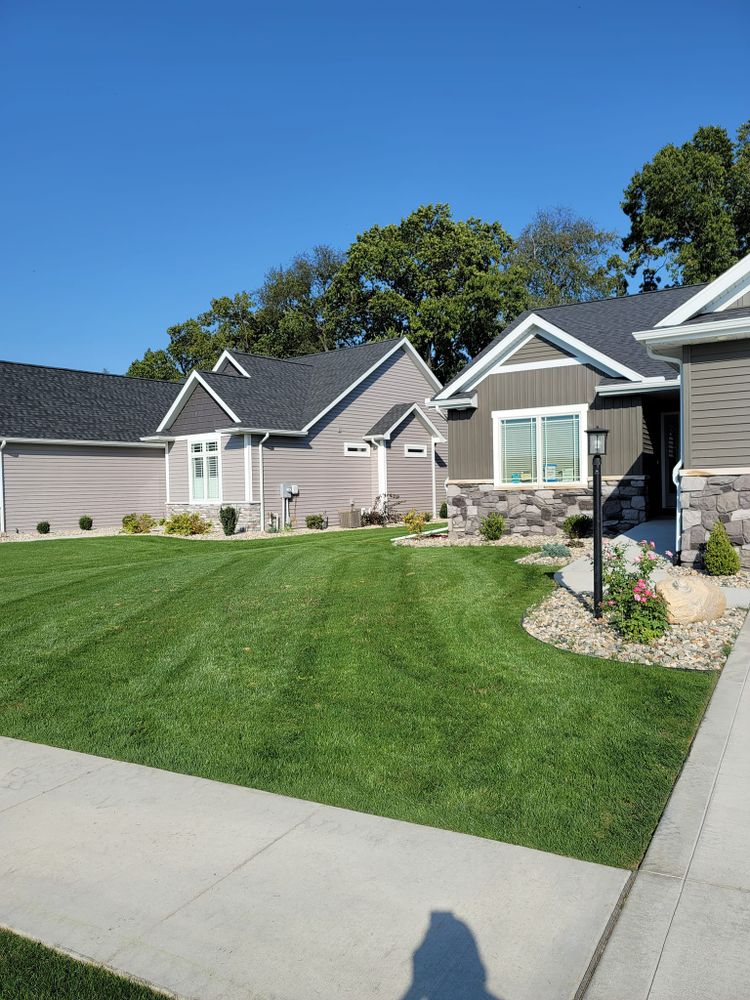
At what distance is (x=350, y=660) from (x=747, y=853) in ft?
12.5

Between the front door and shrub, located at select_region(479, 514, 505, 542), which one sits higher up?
the front door

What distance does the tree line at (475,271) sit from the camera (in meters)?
34.4

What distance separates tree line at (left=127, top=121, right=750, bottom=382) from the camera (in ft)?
113

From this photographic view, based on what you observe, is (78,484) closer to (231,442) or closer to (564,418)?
(231,442)

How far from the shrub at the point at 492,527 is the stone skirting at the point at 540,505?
27.8 inches

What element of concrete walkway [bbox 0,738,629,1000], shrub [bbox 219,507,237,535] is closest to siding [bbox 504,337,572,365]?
shrub [bbox 219,507,237,535]

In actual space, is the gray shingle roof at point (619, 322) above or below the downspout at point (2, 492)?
above

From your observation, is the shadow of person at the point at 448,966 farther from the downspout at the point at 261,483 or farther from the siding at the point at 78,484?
the siding at the point at 78,484

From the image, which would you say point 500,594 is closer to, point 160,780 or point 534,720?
point 534,720

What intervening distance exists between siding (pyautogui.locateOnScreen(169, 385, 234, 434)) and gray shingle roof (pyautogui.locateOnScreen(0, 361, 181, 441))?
2111mm

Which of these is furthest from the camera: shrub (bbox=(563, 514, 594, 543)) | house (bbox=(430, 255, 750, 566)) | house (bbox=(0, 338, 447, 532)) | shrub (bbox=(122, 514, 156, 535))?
shrub (bbox=(122, 514, 156, 535))

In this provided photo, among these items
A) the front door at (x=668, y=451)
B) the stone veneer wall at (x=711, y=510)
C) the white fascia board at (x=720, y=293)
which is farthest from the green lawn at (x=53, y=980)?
the front door at (x=668, y=451)

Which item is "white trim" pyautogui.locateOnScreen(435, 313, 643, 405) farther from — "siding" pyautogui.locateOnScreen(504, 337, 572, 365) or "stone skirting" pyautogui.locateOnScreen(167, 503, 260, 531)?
"stone skirting" pyautogui.locateOnScreen(167, 503, 260, 531)

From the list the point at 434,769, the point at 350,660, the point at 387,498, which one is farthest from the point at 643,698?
the point at 387,498
